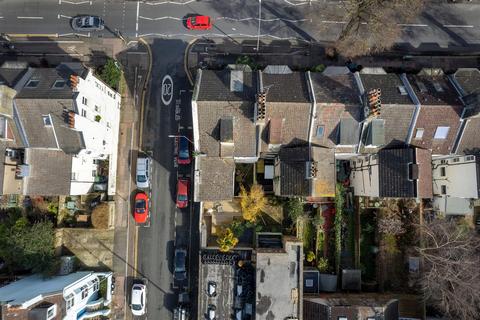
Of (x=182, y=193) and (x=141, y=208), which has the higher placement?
(x=182, y=193)

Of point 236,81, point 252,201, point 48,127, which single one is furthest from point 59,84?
point 252,201

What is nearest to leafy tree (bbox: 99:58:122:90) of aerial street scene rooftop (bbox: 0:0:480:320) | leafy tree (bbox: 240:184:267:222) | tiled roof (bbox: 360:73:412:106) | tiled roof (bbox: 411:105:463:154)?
aerial street scene rooftop (bbox: 0:0:480:320)

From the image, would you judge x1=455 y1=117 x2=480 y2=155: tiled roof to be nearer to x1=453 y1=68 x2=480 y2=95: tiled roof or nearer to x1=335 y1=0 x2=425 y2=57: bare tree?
x1=453 y1=68 x2=480 y2=95: tiled roof

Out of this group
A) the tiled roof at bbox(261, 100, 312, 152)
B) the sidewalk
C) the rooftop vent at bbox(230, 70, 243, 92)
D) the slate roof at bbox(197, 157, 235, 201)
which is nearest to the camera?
the tiled roof at bbox(261, 100, 312, 152)

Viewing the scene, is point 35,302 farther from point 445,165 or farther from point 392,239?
point 445,165

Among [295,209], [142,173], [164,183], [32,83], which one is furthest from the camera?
[164,183]

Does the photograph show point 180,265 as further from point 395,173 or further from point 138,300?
point 395,173

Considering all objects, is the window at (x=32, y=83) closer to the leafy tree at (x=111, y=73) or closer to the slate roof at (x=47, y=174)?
the slate roof at (x=47, y=174)
